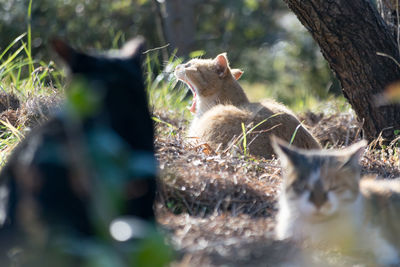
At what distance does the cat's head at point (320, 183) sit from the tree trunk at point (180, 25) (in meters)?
6.80

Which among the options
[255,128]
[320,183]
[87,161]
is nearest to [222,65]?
[255,128]

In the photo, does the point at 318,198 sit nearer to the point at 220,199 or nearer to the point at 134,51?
the point at 220,199

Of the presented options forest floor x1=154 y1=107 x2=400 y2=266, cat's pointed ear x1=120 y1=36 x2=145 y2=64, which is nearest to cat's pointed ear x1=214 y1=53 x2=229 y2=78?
forest floor x1=154 y1=107 x2=400 y2=266

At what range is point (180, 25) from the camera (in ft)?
31.4

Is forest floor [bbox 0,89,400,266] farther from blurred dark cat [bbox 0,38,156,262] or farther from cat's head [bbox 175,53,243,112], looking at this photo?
cat's head [bbox 175,53,243,112]

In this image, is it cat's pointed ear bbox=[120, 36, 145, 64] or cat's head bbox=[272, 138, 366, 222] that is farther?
cat's pointed ear bbox=[120, 36, 145, 64]

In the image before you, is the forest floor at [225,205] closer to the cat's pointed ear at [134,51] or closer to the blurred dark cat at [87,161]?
the blurred dark cat at [87,161]

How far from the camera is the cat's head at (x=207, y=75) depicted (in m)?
6.09

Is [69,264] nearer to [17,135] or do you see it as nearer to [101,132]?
[101,132]

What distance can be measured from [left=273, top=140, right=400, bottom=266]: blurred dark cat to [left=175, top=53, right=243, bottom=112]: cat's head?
129 inches

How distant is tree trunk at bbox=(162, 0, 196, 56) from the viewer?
31.0 ft

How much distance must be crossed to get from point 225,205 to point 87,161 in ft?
6.27

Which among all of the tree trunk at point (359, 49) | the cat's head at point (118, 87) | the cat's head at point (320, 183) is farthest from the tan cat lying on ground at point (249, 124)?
the cat's head at point (118, 87)

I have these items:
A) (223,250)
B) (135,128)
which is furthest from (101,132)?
(223,250)
